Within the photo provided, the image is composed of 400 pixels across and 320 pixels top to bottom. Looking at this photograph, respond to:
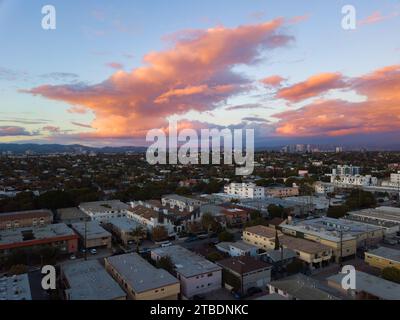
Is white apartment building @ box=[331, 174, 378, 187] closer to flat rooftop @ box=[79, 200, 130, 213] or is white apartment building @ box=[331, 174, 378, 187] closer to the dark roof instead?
flat rooftop @ box=[79, 200, 130, 213]

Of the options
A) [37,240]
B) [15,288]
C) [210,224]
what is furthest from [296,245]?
[37,240]

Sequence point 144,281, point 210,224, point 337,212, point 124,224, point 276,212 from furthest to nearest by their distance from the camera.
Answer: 1. point 276,212
2. point 337,212
3. point 124,224
4. point 210,224
5. point 144,281

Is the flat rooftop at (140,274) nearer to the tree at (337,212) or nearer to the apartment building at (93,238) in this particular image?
the apartment building at (93,238)

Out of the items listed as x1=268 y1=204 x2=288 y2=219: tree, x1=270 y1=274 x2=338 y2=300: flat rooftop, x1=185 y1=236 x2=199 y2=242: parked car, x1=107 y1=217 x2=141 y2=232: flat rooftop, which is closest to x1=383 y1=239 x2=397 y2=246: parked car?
x1=268 y1=204 x2=288 y2=219: tree

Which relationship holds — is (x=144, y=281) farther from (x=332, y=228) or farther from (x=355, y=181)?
(x=355, y=181)

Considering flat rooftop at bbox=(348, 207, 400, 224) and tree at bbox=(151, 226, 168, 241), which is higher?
flat rooftop at bbox=(348, 207, 400, 224)

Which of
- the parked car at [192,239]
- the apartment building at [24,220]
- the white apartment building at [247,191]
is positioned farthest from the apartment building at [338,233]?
the apartment building at [24,220]
